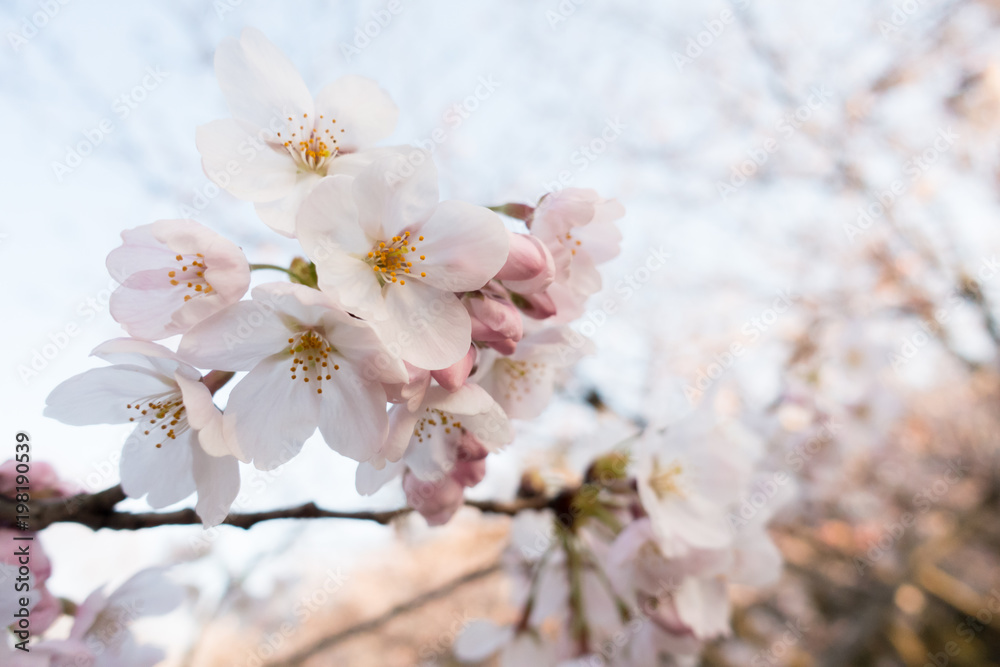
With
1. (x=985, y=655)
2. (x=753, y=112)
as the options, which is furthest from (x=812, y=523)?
(x=753, y=112)

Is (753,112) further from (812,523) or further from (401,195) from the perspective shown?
(401,195)

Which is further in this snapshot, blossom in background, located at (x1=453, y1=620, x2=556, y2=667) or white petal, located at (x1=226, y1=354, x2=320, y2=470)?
blossom in background, located at (x1=453, y1=620, x2=556, y2=667)

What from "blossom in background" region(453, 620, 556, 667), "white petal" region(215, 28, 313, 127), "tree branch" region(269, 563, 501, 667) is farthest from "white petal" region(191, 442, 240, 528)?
"tree branch" region(269, 563, 501, 667)

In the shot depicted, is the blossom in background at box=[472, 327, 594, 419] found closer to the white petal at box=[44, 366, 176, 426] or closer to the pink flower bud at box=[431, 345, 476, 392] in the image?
the pink flower bud at box=[431, 345, 476, 392]

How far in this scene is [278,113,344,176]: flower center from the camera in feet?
2.40

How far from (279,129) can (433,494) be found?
56 centimetres

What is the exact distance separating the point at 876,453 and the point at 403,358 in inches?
201

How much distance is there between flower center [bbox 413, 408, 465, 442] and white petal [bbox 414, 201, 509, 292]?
0.21m

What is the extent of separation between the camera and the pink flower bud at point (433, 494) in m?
0.79

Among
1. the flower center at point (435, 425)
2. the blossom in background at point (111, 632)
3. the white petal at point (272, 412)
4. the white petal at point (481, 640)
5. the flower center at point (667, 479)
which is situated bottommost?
the white petal at point (481, 640)

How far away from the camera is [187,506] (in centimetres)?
71

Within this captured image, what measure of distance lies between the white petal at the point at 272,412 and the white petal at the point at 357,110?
35cm

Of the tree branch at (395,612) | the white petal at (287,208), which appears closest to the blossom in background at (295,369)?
the white petal at (287,208)

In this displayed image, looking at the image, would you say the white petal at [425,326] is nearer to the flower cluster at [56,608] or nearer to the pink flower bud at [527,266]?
the pink flower bud at [527,266]
